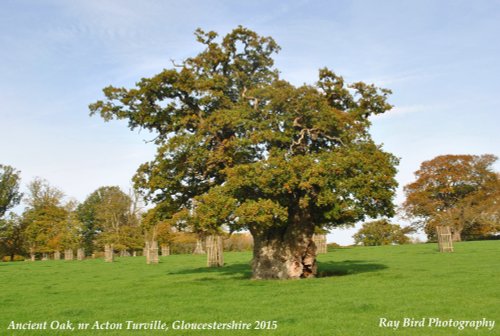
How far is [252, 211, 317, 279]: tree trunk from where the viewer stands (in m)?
22.2

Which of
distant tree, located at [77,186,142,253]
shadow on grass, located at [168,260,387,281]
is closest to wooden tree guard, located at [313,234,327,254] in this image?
shadow on grass, located at [168,260,387,281]

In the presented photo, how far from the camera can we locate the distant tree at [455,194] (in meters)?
64.9

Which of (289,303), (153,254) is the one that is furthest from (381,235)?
(289,303)

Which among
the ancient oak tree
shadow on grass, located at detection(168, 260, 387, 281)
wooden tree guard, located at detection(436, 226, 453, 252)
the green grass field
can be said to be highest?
the ancient oak tree

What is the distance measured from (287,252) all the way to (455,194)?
5580cm

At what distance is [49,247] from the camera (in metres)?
73.5

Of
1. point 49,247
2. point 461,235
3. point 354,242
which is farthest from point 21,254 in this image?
point 461,235

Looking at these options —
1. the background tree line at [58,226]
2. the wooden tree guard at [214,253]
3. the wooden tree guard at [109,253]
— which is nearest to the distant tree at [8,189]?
the background tree line at [58,226]

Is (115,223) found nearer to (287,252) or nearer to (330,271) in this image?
(330,271)

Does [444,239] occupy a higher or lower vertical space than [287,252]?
lower

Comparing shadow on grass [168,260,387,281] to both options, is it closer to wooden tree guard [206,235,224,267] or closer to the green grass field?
the green grass field

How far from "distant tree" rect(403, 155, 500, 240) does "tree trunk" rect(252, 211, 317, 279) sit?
4971cm

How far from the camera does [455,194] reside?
6950 centimetres

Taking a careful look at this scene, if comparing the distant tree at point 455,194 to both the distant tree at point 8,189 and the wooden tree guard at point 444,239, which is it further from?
the distant tree at point 8,189
